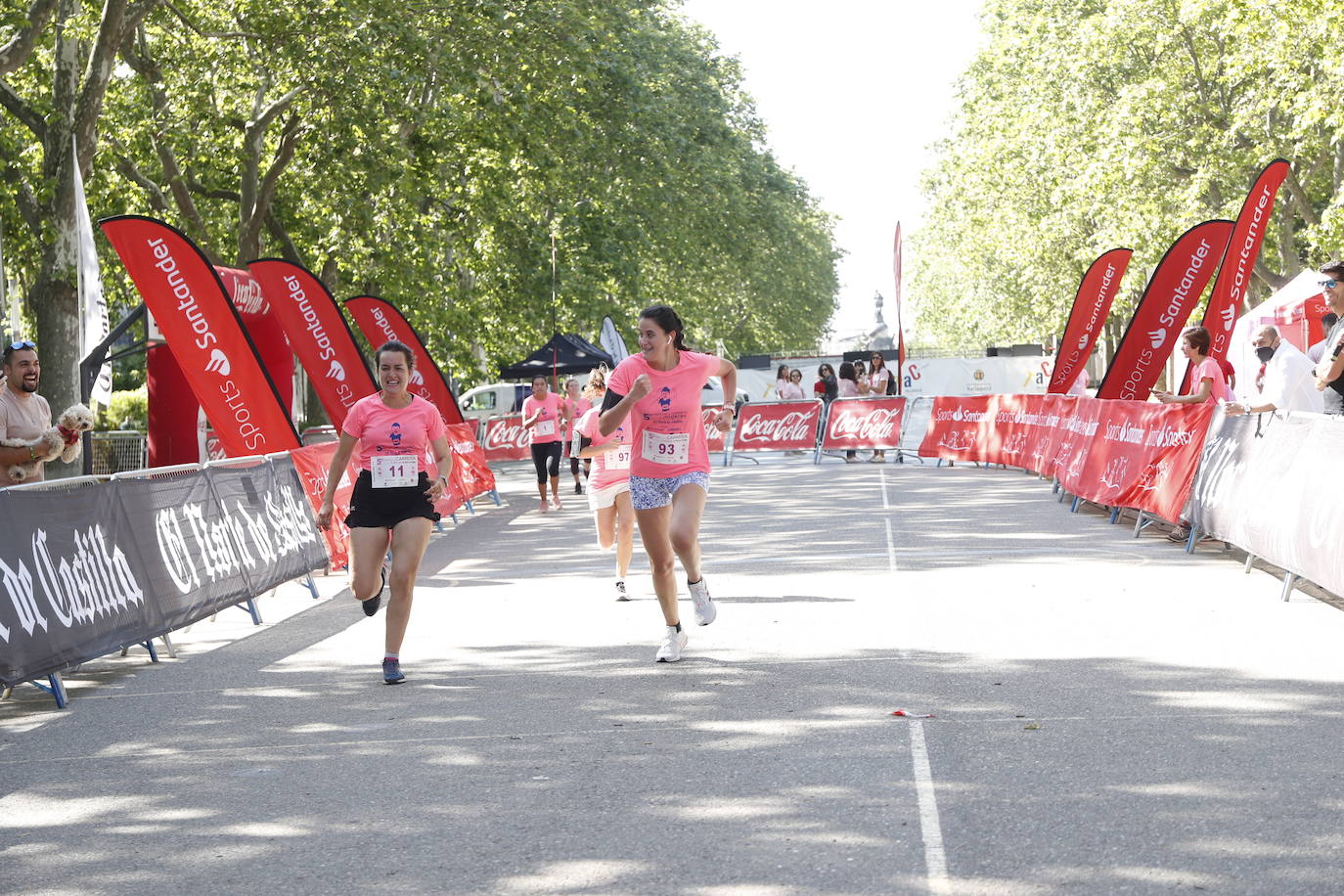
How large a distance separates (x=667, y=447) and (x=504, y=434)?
27.6 m

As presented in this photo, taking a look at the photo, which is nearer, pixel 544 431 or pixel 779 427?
pixel 544 431

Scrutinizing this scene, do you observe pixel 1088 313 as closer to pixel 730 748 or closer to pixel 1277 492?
pixel 1277 492

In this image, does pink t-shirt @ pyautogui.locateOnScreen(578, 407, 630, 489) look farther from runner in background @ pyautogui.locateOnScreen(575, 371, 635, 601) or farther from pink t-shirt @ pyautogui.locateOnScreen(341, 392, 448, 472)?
pink t-shirt @ pyautogui.locateOnScreen(341, 392, 448, 472)

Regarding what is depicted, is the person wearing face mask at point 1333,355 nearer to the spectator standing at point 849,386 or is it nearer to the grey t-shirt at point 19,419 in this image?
the grey t-shirt at point 19,419


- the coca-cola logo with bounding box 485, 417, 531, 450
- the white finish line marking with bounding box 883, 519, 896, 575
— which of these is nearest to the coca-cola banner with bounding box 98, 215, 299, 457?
the white finish line marking with bounding box 883, 519, 896, 575

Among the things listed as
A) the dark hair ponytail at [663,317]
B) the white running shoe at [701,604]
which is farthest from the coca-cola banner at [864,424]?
the dark hair ponytail at [663,317]

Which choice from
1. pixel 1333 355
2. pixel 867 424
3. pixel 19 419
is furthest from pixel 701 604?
pixel 867 424

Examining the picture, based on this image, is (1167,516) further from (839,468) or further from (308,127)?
(308,127)

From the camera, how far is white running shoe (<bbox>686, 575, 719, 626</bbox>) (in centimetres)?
938

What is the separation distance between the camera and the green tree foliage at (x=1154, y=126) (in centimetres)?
2938

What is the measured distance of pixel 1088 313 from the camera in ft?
84.6

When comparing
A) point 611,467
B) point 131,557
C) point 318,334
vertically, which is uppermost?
point 318,334

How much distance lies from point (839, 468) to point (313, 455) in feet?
51.9

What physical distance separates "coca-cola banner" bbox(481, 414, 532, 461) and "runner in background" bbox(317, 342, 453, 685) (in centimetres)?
2683
